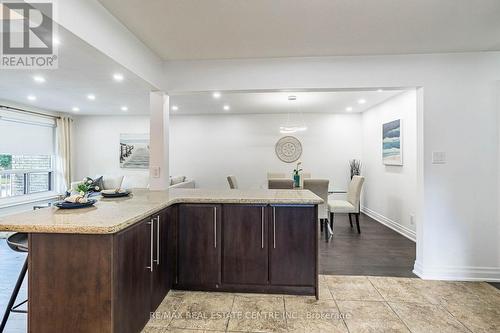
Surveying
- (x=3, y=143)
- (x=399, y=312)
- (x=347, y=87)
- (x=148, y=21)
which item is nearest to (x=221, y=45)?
(x=148, y=21)

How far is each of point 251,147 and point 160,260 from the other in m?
4.59

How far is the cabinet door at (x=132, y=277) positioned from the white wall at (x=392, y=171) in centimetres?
396

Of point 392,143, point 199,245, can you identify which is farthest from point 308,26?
point 392,143

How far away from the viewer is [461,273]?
2.81 metres

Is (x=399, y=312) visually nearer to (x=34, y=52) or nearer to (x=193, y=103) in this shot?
(x=34, y=52)

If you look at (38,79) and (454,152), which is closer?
(454,152)

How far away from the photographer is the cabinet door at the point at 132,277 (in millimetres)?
1567

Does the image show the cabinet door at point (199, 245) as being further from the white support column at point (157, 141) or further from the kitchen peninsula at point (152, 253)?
the white support column at point (157, 141)

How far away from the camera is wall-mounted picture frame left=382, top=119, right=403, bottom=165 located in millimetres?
4492

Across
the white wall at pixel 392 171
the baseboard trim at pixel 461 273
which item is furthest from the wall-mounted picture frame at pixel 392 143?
the baseboard trim at pixel 461 273

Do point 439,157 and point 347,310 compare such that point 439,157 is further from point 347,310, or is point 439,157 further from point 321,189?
point 347,310

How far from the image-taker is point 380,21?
7.26 feet

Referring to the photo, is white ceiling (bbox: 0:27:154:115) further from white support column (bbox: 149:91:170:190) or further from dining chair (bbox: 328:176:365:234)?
dining chair (bbox: 328:176:365:234)

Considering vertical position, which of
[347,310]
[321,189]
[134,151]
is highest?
[134,151]
